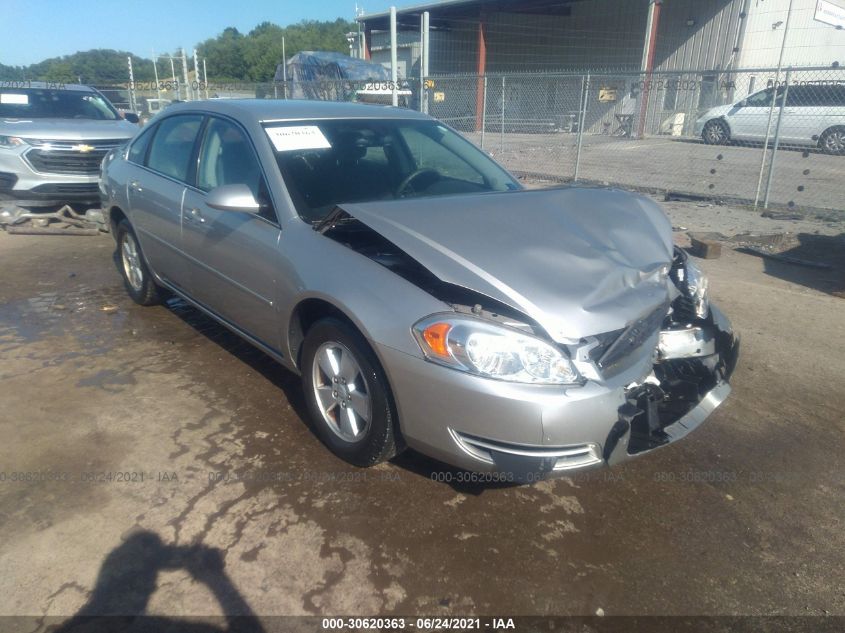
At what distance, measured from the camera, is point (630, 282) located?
2824 mm

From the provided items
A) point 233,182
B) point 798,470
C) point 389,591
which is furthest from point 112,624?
point 798,470

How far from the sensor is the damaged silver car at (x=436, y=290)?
244cm

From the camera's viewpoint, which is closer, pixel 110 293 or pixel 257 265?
pixel 257 265

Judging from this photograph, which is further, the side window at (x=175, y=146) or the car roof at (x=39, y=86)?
the car roof at (x=39, y=86)

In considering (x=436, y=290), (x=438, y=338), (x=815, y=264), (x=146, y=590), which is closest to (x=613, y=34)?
(x=815, y=264)

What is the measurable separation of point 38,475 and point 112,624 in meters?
1.17

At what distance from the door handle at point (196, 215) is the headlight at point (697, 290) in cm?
284

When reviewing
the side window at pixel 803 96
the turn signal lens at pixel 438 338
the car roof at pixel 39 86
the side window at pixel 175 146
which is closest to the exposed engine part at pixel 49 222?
the car roof at pixel 39 86

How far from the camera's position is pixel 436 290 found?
2.67 meters

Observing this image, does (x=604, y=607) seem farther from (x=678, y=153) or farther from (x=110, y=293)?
(x=678, y=153)

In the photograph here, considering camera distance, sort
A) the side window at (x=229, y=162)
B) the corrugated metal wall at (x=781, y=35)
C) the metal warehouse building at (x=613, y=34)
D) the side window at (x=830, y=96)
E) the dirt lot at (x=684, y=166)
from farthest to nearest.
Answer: the metal warehouse building at (x=613, y=34) < the corrugated metal wall at (x=781, y=35) < the side window at (x=830, y=96) < the dirt lot at (x=684, y=166) < the side window at (x=229, y=162)

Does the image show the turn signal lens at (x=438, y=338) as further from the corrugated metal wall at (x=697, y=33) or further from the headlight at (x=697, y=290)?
the corrugated metal wall at (x=697, y=33)

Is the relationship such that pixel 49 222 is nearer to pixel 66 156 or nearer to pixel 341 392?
pixel 66 156

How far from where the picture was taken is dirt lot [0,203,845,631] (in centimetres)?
234
